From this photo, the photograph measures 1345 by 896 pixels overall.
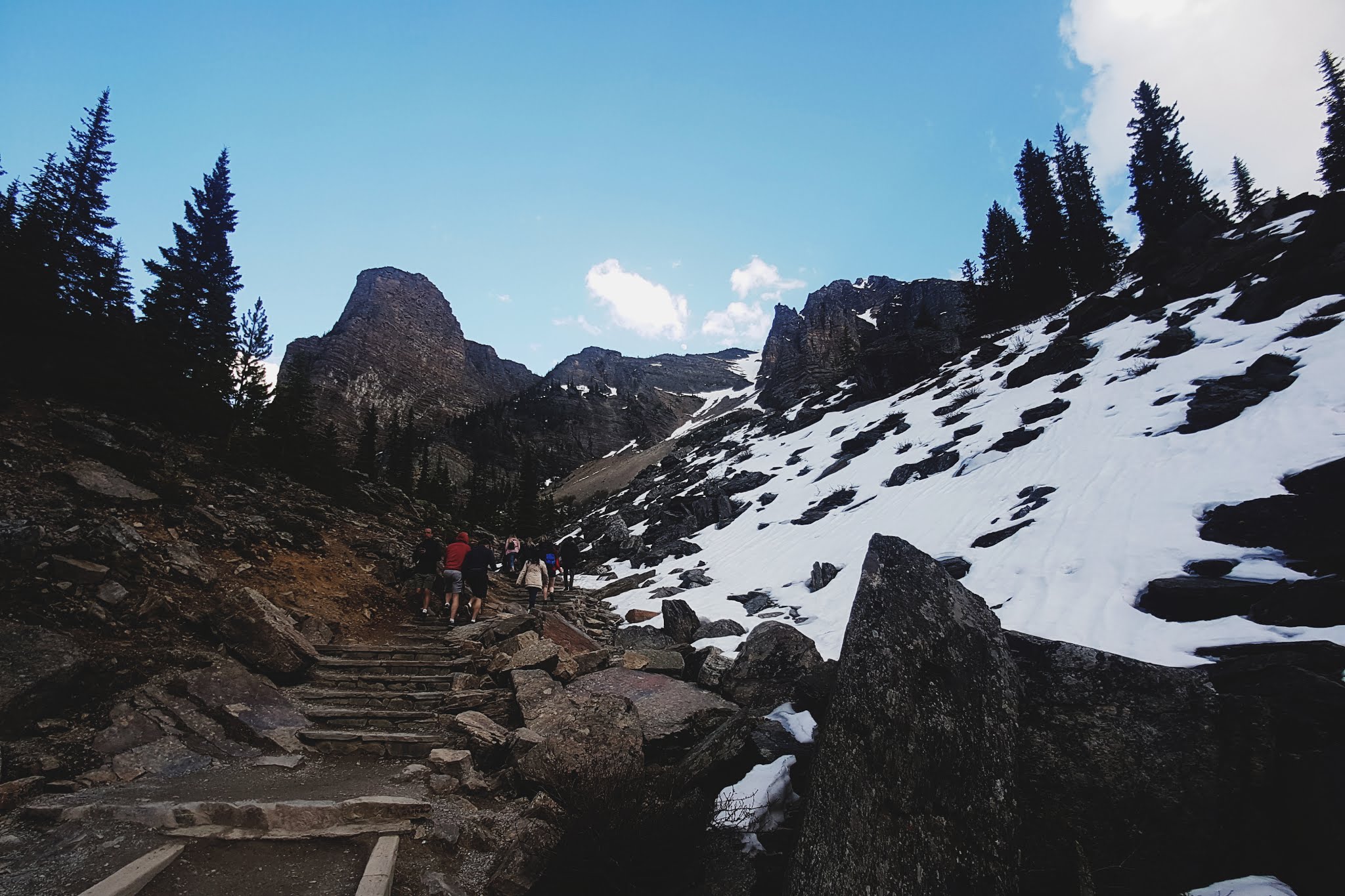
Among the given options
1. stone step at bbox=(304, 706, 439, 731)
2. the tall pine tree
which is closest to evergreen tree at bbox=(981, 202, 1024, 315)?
the tall pine tree

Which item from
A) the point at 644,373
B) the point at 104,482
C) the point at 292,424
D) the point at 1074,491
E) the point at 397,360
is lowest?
the point at 1074,491

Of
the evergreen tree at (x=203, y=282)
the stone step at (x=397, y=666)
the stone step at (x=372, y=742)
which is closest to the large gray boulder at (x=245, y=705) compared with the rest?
the stone step at (x=372, y=742)

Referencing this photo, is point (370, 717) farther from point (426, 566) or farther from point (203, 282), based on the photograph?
point (203, 282)

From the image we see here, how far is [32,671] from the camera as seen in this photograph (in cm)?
504

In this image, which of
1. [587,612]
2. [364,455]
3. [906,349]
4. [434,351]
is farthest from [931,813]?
[434,351]

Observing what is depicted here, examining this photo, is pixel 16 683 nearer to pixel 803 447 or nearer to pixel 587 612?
pixel 587 612

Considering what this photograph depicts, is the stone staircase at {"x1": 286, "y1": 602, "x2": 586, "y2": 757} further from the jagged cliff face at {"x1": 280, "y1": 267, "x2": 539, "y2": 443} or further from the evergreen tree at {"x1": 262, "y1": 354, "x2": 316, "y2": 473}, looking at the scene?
the jagged cliff face at {"x1": 280, "y1": 267, "x2": 539, "y2": 443}

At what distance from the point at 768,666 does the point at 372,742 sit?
5.29 m

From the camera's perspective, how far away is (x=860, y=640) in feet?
12.6

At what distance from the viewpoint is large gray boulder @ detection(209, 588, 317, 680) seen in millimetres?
7289

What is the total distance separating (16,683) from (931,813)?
8018mm

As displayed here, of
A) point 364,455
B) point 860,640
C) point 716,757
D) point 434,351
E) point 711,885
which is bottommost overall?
point 711,885

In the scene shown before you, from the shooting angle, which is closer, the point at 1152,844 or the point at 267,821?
the point at 1152,844

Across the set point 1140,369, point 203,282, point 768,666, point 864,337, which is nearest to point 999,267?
point 864,337
